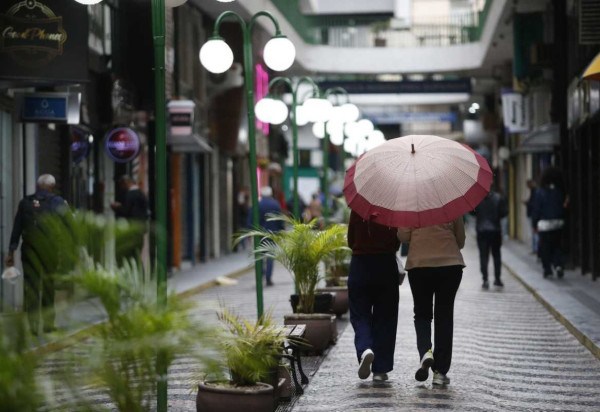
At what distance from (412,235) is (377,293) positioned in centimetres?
61

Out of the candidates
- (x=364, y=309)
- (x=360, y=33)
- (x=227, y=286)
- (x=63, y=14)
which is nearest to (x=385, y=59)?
(x=360, y=33)

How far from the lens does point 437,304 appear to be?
993 cm

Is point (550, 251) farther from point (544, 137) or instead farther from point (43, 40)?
point (43, 40)

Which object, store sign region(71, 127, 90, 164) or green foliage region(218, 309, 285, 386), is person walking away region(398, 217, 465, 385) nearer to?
green foliage region(218, 309, 285, 386)

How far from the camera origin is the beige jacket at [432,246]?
981 centimetres

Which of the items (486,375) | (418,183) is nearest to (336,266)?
(486,375)

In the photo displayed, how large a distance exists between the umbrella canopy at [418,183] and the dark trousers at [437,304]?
23.0 inches

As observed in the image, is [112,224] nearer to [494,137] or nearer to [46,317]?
[46,317]

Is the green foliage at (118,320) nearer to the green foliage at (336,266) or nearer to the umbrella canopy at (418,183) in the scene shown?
the umbrella canopy at (418,183)

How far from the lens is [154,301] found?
5.82 metres

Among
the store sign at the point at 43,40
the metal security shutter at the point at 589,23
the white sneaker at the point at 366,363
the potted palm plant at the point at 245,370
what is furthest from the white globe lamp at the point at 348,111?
the potted palm plant at the point at 245,370

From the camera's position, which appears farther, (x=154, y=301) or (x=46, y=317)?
(x=154, y=301)

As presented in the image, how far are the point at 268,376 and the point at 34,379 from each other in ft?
13.6

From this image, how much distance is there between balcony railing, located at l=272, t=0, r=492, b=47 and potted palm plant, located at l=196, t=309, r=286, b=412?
108 ft
